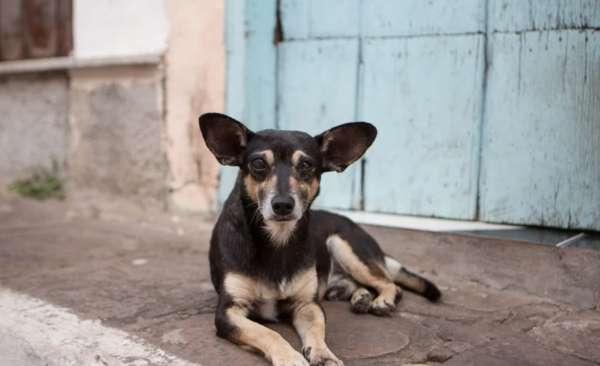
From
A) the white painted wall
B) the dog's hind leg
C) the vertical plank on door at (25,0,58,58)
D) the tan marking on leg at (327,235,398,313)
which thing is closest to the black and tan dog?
the tan marking on leg at (327,235,398,313)

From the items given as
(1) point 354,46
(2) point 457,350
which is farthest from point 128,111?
(2) point 457,350

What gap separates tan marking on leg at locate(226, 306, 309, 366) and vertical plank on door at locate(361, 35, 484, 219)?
5.90ft

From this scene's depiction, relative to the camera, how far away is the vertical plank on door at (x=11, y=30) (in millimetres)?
6270

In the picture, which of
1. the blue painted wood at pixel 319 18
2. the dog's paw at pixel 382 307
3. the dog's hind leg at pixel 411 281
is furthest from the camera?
the blue painted wood at pixel 319 18

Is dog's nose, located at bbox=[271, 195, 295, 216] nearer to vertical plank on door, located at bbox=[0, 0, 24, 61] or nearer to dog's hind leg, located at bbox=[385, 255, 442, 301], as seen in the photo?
dog's hind leg, located at bbox=[385, 255, 442, 301]

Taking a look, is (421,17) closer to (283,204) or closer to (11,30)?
(283,204)

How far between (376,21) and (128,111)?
8.13 ft

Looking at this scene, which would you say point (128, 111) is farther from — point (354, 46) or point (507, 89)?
point (507, 89)

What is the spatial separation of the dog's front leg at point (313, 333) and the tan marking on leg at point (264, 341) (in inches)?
3.1

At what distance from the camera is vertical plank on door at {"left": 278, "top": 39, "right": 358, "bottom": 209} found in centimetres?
410

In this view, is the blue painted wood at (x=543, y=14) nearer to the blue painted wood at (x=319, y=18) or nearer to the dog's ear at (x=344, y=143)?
the blue painted wood at (x=319, y=18)

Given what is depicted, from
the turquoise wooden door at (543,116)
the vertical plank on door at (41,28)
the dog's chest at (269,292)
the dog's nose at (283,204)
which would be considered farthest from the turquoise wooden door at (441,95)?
the vertical plank on door at (41,28)

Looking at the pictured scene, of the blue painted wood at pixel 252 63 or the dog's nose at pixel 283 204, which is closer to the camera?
the dog's nose at pixel 283 204

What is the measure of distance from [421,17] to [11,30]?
15.8 ft
